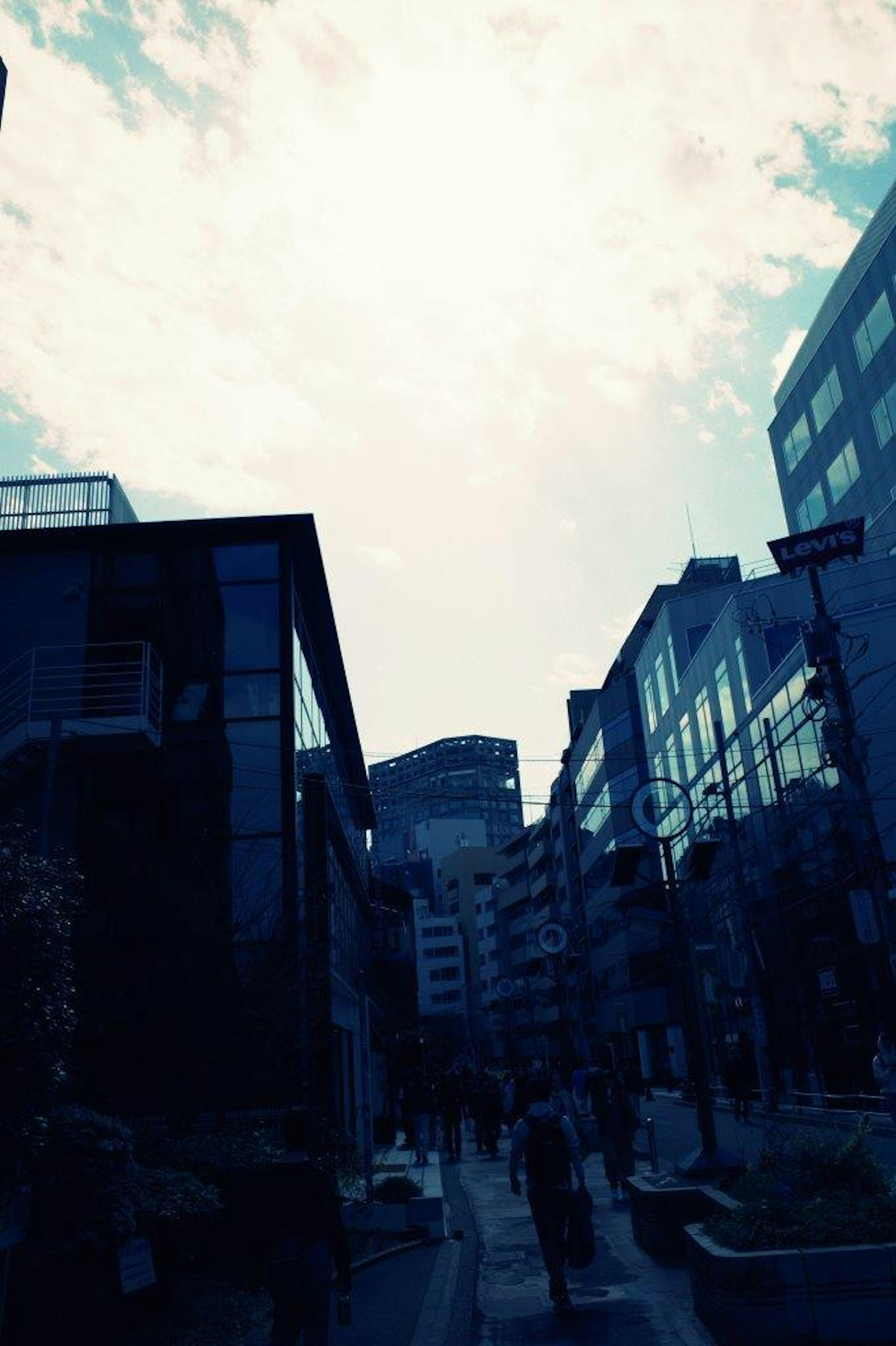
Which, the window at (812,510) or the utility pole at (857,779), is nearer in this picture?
the utility pole at (857,779)

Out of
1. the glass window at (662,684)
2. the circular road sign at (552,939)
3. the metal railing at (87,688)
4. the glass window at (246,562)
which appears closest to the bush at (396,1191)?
the metal railing at (87,688)

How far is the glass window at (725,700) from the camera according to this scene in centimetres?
4384

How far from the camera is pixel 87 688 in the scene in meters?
19.4

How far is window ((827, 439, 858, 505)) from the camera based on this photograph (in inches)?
1820

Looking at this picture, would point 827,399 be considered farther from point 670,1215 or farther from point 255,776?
point 670,1215

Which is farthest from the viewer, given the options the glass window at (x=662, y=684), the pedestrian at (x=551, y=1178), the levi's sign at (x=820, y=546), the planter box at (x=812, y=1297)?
the glass window at (x=662, y=684)

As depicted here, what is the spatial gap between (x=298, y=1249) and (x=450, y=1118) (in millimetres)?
20103

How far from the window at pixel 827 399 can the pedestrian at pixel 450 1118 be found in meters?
34.7

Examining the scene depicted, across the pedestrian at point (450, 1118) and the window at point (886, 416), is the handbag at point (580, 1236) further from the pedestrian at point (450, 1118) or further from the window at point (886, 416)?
the window at point (886, 416)

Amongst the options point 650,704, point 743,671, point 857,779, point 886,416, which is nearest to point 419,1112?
point 857,779

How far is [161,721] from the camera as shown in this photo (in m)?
Result: 19.7

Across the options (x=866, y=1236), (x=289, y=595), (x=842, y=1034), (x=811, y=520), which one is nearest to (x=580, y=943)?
(x=811, y=520)

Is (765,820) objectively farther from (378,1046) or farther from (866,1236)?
(866,1236)

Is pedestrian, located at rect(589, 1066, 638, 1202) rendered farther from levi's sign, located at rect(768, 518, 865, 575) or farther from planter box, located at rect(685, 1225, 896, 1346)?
levi's sign, located at rect(768, 518, 865, 575)
